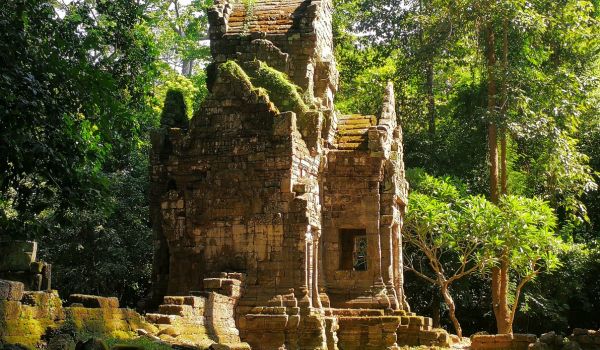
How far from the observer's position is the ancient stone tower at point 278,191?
14.1 meters

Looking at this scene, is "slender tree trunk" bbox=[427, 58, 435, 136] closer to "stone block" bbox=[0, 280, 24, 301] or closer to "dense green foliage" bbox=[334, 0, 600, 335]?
"dense green foliage" bbox=[334, 0, 600, 335]

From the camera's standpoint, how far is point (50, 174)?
32.3 ft

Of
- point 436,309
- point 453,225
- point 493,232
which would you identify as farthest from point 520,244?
point 436,309

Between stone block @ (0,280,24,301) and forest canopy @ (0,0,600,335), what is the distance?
707cm

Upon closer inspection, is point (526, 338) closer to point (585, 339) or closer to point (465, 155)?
point (585, 339)

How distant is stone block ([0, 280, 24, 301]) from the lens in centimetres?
834

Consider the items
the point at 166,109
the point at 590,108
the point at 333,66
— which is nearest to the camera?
the point at 166,109

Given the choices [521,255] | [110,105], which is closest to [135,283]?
[521,255]

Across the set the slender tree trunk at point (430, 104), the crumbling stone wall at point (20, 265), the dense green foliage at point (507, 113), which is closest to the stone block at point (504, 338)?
the dense green foliage at point (507, 113)

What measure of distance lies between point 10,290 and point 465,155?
22370 millimetres

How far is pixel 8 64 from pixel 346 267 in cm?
1134

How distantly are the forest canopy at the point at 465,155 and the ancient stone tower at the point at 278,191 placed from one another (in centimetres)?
191

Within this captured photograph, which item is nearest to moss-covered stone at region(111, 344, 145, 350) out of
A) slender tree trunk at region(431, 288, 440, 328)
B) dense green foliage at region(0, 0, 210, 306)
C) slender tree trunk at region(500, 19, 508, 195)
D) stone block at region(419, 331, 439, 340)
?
dense green foliage at region(0, 0, 210, 306)

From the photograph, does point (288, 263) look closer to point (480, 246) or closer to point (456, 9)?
point (480, 246)
